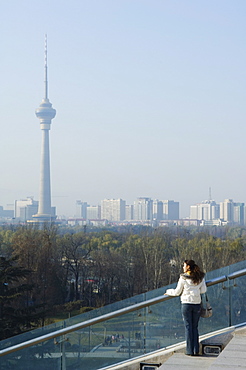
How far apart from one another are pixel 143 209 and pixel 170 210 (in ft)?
29.2

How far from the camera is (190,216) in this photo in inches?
7544

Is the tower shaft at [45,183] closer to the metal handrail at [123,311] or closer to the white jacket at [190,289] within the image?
the metal handrail at [123,311]

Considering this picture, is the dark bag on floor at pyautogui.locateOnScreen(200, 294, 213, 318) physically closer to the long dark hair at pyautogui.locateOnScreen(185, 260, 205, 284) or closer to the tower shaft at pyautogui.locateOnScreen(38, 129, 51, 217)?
the long dark hair at pyautogui.locateOnScreen(185, 260, 205, 284)

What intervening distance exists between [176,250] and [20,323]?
3253 cm

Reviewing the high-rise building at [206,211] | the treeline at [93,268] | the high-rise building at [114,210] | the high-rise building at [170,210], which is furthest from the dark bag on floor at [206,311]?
the high-rise building at [114,210]

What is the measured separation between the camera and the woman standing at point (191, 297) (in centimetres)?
624

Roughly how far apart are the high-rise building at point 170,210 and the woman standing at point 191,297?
174092mm

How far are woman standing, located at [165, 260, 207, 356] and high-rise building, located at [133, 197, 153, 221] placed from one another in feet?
565

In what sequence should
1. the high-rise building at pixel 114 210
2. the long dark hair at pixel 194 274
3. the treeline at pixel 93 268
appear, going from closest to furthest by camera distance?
the long dark hair at pixel 194 274
the treeline at pixel 93 268
the high-rise building at pixel 114 210

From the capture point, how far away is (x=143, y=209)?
181875 millimetres

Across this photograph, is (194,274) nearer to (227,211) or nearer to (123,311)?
(123,311)

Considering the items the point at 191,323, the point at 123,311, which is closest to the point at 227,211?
the point at 123,311

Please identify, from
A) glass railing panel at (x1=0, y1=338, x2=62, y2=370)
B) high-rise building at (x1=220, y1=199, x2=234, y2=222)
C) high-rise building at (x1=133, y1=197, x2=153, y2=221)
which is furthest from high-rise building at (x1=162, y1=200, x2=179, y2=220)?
glass railing panel at (x1=0, y1=338, x2=62, y2=370)

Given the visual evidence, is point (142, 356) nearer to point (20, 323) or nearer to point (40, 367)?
point (40, 367)
